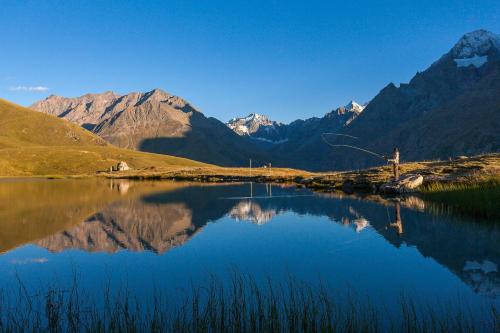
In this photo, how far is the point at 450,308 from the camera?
16.5 m

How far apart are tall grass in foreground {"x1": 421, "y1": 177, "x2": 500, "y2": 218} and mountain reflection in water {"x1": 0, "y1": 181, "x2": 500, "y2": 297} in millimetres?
1906

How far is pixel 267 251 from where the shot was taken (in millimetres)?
29156

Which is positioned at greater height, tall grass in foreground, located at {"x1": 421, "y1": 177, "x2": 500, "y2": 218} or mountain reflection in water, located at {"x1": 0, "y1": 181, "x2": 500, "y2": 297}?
tall grass in foreground, located at {"x1": 421, "y1": 177, "x2": 500, "y2": 218}

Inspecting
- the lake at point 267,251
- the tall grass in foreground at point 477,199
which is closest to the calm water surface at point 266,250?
the lake at point 267,251

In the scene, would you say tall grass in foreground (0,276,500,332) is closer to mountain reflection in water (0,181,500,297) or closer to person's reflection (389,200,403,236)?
mountain reflection in water (0,181,500,297)

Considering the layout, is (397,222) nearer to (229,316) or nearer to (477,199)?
(477,199)

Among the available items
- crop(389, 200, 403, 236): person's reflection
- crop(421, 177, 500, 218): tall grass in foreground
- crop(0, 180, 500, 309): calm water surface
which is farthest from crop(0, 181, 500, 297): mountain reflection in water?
crop(421, 177, 500, 218): tall grass in foreground

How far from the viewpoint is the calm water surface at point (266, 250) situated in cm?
2097

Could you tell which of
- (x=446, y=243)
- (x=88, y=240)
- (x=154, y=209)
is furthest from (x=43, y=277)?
(x=154, y=209)

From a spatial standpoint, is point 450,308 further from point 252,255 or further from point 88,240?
point 88,240

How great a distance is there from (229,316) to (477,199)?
3245cm

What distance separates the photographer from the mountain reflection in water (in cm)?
2638

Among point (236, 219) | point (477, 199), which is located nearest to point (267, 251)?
point (236, 219)

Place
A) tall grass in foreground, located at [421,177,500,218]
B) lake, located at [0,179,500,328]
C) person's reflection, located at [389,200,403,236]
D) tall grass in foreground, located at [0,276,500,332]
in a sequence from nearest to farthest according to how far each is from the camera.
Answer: tall grass in foreground, located at [0,276,500,332] → lake, located at [0,179,500,328] → person's reflection, located at [389,200,403,236] → tall grass in foreground, located at [421,177,500,218]
